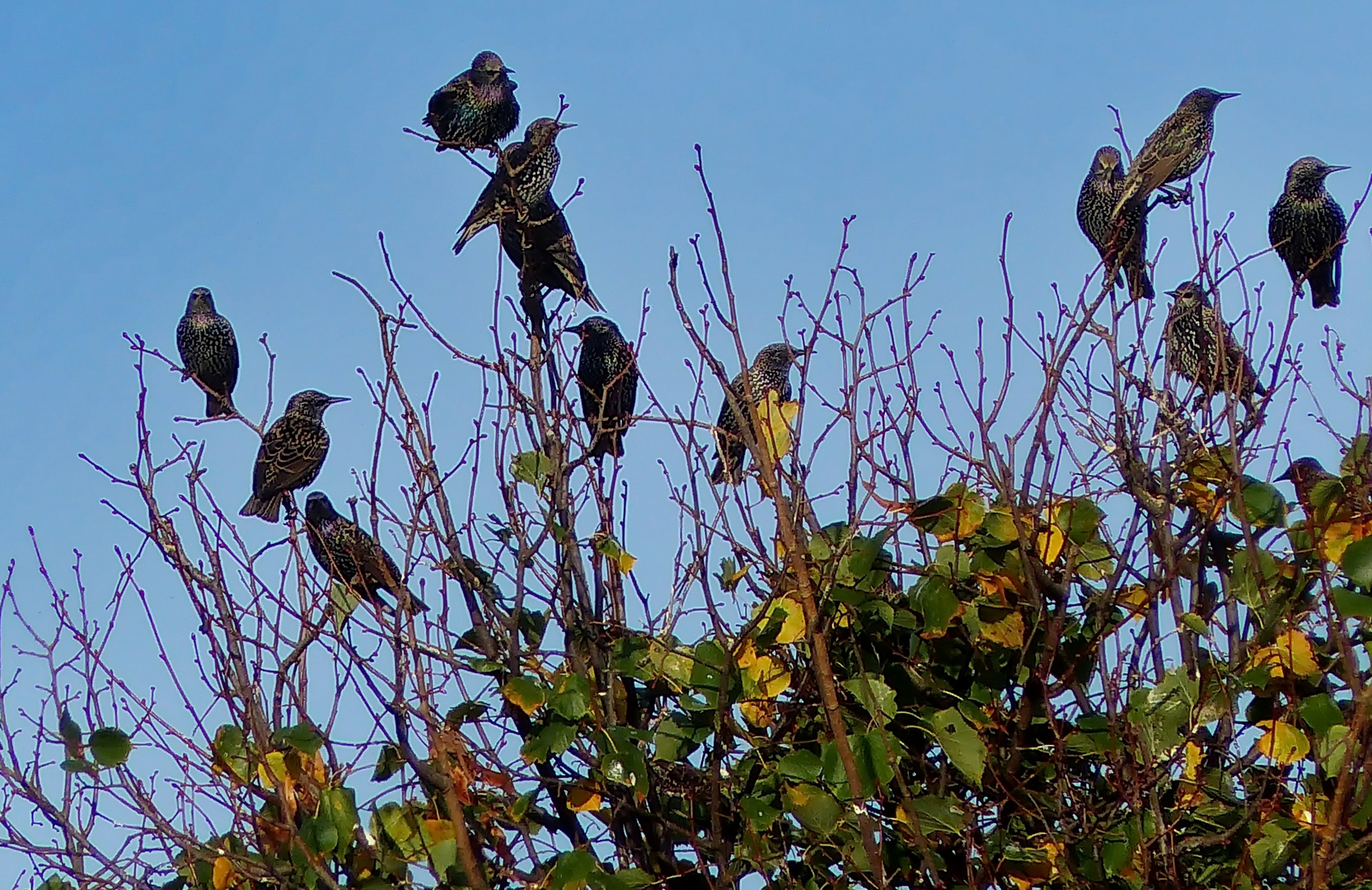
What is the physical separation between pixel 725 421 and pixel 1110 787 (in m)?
3.91

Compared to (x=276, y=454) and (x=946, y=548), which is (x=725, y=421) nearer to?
(x=276, y=454)

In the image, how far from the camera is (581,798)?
3.77m

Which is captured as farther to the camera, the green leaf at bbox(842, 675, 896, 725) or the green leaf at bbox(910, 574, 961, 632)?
the green leaf at bbox(910, 574, 961, 632)

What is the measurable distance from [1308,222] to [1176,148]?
0.99 metres

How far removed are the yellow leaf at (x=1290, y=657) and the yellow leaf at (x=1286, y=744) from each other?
0.12 m

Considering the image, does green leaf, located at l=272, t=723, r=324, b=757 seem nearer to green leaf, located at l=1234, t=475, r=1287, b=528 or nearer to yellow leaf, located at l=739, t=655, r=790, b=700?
yellow leaf, located at l=739, t=655, r=790, b=700

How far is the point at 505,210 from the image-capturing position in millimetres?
5855

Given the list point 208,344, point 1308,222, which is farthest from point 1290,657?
point 208,344

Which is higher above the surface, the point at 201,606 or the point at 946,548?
the point at 201,606

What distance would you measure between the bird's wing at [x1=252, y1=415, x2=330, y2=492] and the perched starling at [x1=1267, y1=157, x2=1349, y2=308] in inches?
179

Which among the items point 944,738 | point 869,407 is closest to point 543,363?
point 869,407

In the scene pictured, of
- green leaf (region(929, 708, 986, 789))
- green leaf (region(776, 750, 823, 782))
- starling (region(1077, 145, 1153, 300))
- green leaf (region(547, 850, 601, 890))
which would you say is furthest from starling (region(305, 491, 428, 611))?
starling (region(1077, 145, 1153, 300))

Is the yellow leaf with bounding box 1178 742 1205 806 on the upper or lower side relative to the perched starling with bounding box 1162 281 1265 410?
lower

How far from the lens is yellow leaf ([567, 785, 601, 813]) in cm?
376
